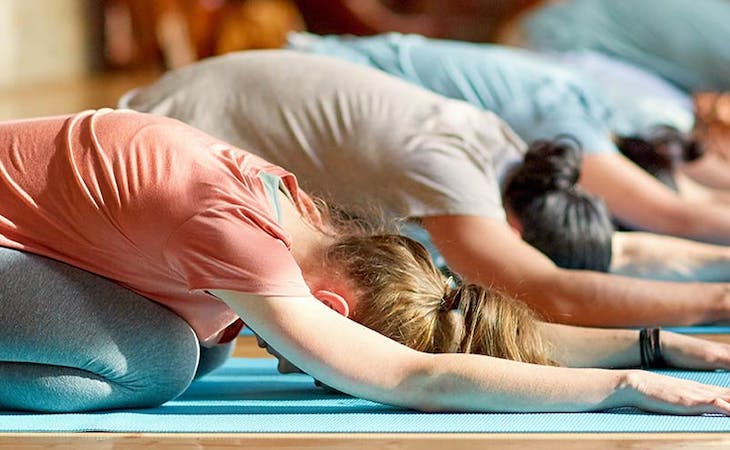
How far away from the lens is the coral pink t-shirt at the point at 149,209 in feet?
5.25

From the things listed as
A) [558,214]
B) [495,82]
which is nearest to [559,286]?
[558,214]

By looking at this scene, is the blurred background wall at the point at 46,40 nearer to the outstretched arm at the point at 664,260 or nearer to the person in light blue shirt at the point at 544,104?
the person in light blue shirt at the point at 544,104

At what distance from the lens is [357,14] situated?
628 centimetres

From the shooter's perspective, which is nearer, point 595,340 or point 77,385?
point 77,385

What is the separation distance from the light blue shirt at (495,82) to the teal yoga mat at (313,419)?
1.22 meters

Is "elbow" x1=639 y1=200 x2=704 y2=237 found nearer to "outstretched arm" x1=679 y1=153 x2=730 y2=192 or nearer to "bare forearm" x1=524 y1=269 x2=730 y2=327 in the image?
"bare forearm" x1=524 y1=269 x2=730 y2=327

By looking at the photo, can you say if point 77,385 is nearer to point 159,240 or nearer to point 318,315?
point 159,240

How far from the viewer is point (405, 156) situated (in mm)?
2344

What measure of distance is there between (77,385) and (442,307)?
0.49m

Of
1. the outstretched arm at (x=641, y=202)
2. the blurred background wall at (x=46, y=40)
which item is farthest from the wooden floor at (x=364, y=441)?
the blurred background wall at (x=46, y=40)

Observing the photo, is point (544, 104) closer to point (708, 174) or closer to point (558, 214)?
point (558, 214)

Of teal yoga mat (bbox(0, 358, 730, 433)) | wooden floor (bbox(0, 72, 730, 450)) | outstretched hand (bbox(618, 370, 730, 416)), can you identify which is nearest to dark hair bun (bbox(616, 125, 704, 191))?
teal yoga mat (bbox(0, 358, 730, 433))

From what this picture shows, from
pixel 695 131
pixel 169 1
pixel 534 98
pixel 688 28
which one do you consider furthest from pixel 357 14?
pixel 534 98

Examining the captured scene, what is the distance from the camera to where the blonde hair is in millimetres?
1727
